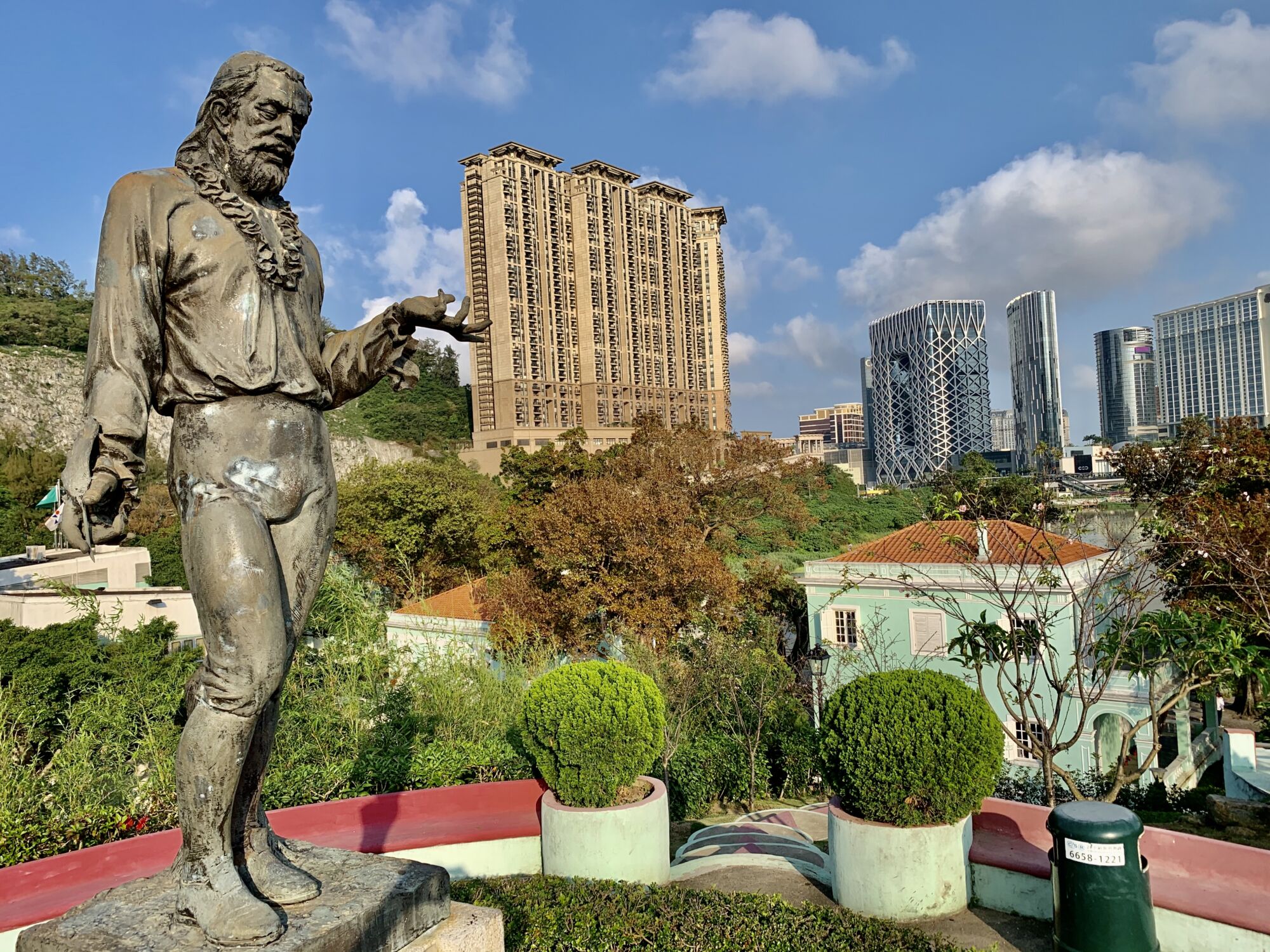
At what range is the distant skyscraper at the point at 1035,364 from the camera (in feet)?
429

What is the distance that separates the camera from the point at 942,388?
130 m

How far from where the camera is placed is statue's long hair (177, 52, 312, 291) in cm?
237

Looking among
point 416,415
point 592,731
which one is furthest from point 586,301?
point 592,731

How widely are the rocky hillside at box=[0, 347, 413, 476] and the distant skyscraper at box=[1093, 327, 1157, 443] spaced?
140700mm

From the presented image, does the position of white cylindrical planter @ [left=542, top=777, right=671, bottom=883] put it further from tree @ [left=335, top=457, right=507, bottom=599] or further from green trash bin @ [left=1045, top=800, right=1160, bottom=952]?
tree @ [left=335, top=457, right=507, bottom=599]

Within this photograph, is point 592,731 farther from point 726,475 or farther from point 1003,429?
point 1003,429

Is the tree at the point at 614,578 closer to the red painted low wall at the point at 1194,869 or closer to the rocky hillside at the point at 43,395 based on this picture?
the red painted low wall at the point at 1194,869

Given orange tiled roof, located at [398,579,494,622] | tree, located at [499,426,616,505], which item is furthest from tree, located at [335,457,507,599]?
orange tiled roof, located at [398,579,494,622]

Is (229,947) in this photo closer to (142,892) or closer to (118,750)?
(142,892)

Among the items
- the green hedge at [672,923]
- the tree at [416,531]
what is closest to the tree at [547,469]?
the tree at [416,531]


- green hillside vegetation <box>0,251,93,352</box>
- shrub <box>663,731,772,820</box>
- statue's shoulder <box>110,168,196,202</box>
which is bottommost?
shrub <box>663,731,772,820</box>

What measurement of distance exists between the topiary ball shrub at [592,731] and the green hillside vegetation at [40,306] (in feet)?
148

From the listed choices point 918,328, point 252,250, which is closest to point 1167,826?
point 252,250

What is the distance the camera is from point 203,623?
219 centimetres
